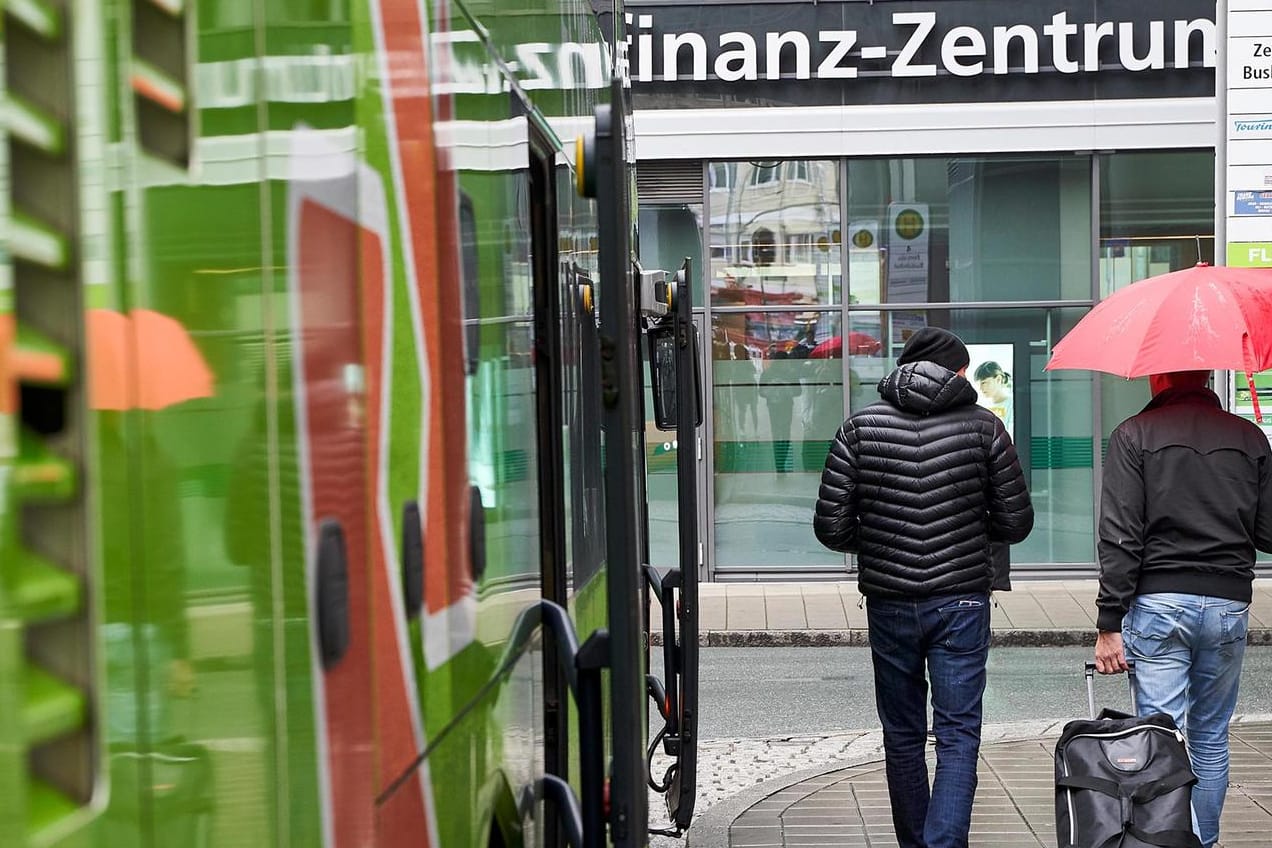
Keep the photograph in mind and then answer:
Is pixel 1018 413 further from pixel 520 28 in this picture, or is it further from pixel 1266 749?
pixel 520 28

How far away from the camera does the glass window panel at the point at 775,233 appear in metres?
14.8

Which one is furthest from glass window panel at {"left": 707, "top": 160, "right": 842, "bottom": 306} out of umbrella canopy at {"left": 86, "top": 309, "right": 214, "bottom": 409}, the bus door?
umbrella canopy at {"left": 86, "top": 309, "right": 214, "bottom": 409}

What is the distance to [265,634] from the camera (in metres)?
1.35

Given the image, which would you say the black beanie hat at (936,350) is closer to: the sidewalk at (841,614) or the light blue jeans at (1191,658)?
the light blue jeans at (1191,658)

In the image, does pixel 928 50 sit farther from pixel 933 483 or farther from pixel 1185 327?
pixel 933 483

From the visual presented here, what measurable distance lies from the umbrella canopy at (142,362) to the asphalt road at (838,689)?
7.56 metres

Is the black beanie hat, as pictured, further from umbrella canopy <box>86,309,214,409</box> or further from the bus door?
umbrella canopy <box>86,309,214,409</box>

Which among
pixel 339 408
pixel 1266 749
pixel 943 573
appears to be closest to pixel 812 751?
pixel 1266 749

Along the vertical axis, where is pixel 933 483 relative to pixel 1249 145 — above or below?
below

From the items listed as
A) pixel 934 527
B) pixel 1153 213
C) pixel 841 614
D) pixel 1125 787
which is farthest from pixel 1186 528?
pixel 1153 213

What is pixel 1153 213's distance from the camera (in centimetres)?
1470

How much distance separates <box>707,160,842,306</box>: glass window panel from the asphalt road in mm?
4336

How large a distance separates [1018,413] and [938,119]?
9.13 ft

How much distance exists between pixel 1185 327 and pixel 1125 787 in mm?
1586
